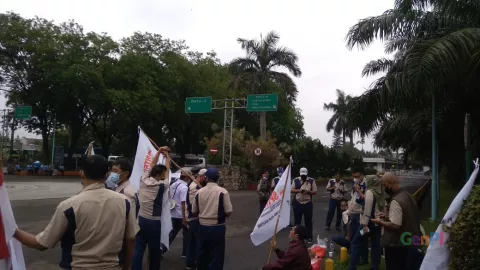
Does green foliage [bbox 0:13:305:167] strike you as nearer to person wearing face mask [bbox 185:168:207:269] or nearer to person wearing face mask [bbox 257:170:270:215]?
person wearing face mask [bbox 257:170:270:215]

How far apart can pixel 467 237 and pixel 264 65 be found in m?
28.4

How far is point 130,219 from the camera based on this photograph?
3582 mm

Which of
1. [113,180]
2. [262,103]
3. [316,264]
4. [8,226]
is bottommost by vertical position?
[316,264]

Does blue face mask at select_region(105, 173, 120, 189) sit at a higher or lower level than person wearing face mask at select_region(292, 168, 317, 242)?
higher

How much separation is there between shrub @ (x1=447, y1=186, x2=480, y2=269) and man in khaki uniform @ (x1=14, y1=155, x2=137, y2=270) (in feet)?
9.07

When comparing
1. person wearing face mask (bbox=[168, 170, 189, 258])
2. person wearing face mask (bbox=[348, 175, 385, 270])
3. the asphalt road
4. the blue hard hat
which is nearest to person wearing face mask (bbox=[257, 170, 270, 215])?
the asphalt road

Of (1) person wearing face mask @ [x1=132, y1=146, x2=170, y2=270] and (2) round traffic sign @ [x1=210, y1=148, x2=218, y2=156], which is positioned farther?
(2) round traffic sign @ [x1=210, y1=148, x2=218, y2=156]

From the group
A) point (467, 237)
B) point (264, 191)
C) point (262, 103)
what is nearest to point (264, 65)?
point (262, 103)

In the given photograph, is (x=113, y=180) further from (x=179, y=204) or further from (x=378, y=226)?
(x=378, y=226)

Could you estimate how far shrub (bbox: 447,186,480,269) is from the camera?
3.79 meters

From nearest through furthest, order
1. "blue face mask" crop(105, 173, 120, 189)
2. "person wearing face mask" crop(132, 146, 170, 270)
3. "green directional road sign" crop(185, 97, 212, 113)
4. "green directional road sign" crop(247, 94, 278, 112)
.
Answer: "blue face mask" crop(105, 173, 120, 189) < "person wearing face mask" crop(132, 146, 170, 270) < "green directional road sign" crop(247, 94, 278, 112) < "green directional road sign" crop(185, 97, 212, 113)

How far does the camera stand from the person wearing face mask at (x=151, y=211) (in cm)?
622

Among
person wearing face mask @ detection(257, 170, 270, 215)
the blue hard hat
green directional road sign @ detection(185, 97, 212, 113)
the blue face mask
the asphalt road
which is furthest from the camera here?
green directional road sign @ detection(185, 97, 212, 113)

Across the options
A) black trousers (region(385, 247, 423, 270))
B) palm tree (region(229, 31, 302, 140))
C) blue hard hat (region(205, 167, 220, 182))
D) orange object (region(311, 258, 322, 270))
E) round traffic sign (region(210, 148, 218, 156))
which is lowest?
orange object (region(311, 258, 322, 270))
